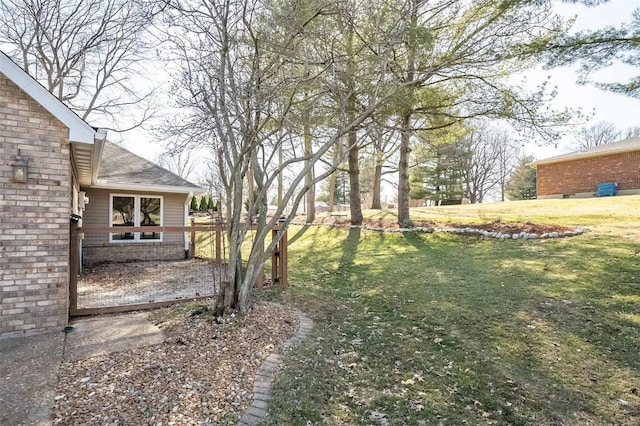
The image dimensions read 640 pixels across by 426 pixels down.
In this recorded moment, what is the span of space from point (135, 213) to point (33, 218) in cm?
717

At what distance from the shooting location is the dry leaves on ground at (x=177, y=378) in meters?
2.80

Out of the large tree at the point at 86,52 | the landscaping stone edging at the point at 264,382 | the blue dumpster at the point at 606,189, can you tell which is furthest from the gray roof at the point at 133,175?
the blue dumpster at the point at 606,189

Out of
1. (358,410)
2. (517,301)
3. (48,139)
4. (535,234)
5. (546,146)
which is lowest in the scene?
(358,410)

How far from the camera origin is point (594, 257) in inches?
281

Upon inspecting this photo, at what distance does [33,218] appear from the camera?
4637mm

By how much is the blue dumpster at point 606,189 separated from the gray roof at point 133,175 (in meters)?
19.1

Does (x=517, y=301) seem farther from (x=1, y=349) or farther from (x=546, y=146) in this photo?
(x=1, y=349)

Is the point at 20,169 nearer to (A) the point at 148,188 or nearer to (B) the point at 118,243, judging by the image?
(A) the point at 148,188

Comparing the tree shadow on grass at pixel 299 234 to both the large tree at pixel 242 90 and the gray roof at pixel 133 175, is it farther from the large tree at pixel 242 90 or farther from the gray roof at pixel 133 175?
the large tree at pixel 242 90

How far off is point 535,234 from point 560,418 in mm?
7611

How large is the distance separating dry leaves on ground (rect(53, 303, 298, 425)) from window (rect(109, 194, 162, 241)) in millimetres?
7724

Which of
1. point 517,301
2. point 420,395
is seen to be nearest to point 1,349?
point 420,395

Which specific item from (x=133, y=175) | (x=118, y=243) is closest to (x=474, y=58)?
(x=133, y=175)

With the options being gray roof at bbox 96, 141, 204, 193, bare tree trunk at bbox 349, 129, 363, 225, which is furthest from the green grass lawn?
gray roof at bbox 96, 141, 204, 193
